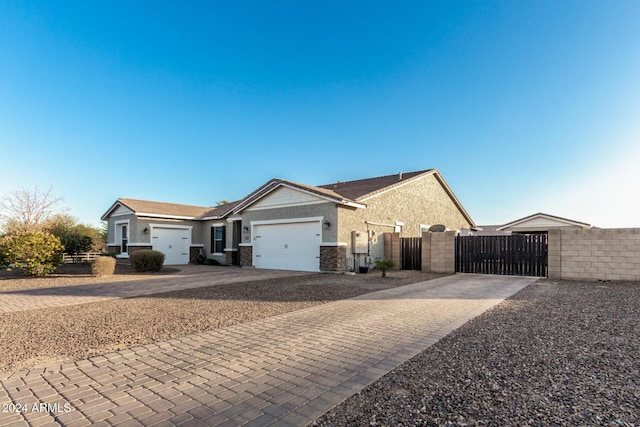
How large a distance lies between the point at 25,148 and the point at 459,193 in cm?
2740

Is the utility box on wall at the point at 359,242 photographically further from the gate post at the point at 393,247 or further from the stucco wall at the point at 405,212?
the gate post at the point at 393,247

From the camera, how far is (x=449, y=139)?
1875cm

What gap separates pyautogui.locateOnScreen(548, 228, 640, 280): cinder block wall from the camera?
485 inches

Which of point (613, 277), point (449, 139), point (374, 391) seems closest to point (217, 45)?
point (449, 139)

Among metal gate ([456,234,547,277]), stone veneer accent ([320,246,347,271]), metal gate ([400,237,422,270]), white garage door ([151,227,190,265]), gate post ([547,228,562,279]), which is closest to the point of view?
gate post ([547,228,562,279])

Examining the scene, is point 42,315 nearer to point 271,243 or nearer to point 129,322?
point 129,322

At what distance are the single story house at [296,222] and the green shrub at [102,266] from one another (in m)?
6.68

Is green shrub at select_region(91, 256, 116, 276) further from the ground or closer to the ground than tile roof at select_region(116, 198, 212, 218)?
closer to the ground

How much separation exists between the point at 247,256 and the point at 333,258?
20.1 feet

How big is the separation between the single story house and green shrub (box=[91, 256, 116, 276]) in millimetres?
6682

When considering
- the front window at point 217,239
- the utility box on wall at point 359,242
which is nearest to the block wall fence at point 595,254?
the utility box on wall at point 359,242

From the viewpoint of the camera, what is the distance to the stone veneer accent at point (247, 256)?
19181 millimetres

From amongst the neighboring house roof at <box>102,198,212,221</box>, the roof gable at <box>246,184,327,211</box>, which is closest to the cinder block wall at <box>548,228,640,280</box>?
the roof gable at <box>246,184,327,211</box>

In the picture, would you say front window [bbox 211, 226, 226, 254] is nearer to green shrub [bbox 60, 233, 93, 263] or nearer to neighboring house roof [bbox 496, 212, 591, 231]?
green shrub [bbox 60, 233, 93, 263]
